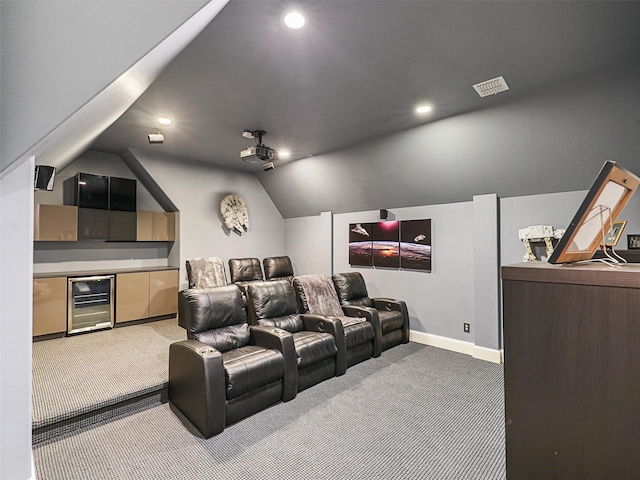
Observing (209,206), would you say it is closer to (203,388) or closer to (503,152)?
(203,388)

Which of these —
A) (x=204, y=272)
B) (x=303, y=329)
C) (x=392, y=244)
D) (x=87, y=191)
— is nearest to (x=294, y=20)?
(x=303, y=329)

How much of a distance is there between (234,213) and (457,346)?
447 cm

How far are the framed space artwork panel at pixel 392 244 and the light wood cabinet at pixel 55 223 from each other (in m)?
4.31

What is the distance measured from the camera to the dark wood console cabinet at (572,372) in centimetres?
73

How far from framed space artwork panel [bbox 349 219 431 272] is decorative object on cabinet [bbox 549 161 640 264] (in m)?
3.86

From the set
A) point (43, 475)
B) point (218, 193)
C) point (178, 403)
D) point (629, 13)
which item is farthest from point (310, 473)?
point (218, 193)

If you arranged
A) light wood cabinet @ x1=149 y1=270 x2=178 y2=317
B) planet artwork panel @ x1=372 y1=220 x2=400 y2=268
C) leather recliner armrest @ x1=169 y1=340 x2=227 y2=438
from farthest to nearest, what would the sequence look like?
1. light wood cabinet @ x1=149 y1=270 x2=178 y2=317
2. planet artwork panel @ x1=372 y1=220 x2=400 y2=268
3. leather recliner armrest @ x1=169 y1=340 x2=227 y2=438

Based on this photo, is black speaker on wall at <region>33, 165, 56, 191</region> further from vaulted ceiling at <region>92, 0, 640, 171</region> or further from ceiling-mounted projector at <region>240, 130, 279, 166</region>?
ceiling-mounted projector at <region>240, 130, 279, 166</region>

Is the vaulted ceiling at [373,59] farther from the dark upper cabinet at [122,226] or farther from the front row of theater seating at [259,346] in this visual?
the front row of theater seating at [259,346]

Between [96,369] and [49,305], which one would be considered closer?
[96,369]

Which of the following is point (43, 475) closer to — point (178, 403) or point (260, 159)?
point (178, 403)

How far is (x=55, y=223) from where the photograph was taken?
4602mm

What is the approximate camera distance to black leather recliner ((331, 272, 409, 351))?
4418 millimetres

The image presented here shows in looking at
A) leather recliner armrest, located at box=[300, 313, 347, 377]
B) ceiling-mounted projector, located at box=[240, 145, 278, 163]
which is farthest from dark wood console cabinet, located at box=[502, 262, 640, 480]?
ceiling-mounted projector, located at box=[240, 145, 278, 163]
